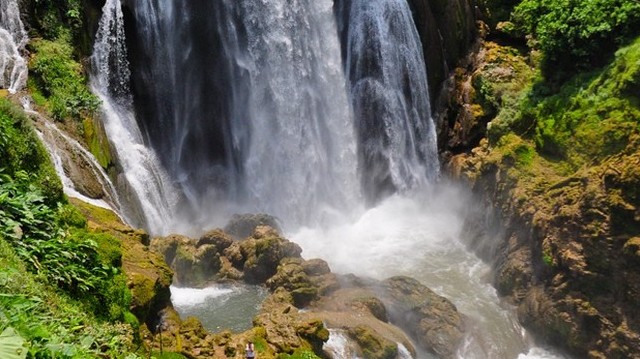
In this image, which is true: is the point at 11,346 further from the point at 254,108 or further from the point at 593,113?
the point at 254,108

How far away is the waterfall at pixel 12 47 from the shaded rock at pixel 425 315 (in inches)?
541

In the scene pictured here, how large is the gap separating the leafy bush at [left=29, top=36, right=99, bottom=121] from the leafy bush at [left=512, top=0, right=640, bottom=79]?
17257 mm

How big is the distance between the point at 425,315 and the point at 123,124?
43.7ft

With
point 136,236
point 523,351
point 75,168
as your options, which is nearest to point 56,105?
point 75,168

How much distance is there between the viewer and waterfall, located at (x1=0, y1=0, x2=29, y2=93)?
15.9m

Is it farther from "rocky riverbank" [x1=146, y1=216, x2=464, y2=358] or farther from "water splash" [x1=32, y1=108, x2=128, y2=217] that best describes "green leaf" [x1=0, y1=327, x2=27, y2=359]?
"water splash" [x1=32, y1=108, x2=128, y2=217]

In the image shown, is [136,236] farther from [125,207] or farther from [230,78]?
[230,78]

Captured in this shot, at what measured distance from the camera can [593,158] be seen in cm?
1755

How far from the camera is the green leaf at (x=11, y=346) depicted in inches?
168

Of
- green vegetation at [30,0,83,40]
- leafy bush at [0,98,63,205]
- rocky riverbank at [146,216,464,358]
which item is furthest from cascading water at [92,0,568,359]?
leafy bush at [0,98,63,205]

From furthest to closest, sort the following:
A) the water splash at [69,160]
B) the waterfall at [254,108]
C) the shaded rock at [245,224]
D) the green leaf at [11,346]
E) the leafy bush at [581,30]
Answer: the waterfall at [254,108] → the shaded rock at [245,224] → the leafy bush at [581,30] → the water splash at [69,160] → the green leaf at [11,346]

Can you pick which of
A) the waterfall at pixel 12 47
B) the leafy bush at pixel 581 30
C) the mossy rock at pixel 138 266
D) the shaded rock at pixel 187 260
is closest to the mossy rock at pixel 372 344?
the mossy rock at pixel 138 266

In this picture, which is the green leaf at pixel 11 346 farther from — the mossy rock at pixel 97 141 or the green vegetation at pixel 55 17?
the green vegetation at pixel 55 17

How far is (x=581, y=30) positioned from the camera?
1911 centimetres
